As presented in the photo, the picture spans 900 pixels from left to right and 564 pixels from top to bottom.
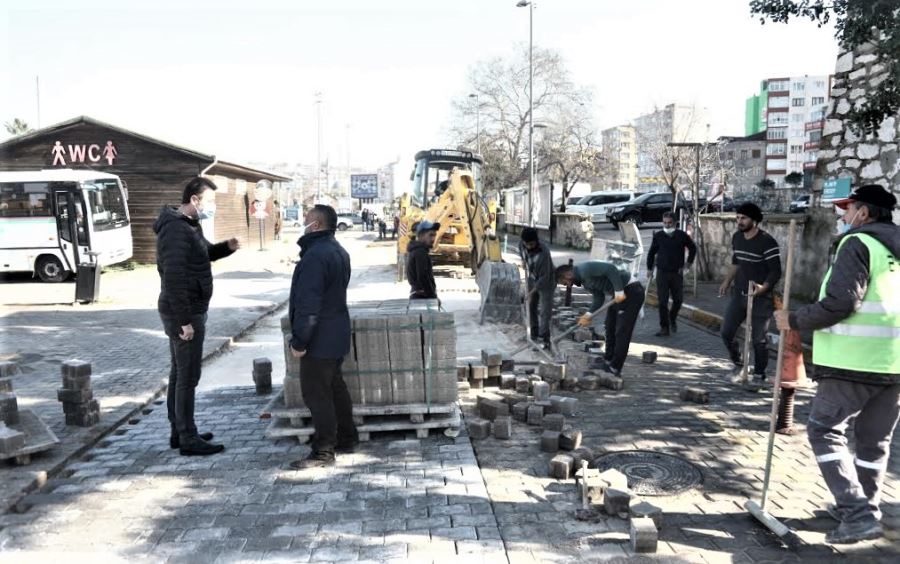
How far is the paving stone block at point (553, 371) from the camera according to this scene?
6.96 meters

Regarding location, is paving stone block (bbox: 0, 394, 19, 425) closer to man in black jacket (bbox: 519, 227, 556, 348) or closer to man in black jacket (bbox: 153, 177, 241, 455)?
man in black jacket (bbox: 153, 177, 241, 455)

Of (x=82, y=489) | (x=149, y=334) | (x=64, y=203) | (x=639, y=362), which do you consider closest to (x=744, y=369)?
(x=639, y=362)

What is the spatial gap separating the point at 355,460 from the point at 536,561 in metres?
1.91

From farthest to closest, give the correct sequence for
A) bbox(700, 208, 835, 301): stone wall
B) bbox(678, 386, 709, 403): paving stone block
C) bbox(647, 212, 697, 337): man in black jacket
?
bbox(700, 208, 835, 301): stone wall, bbox(647, 212, 697, 337): man in black jacket, bbox(678, 386, 709, 403): paving stone block

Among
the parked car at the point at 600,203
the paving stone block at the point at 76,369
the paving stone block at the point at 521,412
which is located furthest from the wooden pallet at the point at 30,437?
the parked car at the point at 600,203

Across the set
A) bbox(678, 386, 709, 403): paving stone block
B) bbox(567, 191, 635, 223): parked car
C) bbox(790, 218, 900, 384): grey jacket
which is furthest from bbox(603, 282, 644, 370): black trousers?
bbox(567, 191, 635, 223): parked car

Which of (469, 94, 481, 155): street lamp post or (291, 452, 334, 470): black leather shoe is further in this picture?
(469, 94, 481, 155): street lamp post

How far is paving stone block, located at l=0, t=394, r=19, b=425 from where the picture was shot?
5.37 meters

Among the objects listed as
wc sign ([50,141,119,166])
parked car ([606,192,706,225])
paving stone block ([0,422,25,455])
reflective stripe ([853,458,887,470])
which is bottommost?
paving stone block ([0,422,25,455])

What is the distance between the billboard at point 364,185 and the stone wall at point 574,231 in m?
51.4

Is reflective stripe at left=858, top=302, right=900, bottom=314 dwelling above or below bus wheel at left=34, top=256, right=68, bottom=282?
above

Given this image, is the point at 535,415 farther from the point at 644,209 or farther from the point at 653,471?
the point at 644,209

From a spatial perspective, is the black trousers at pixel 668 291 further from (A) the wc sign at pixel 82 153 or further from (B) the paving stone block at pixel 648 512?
(A) the wc sign at pixel 82 153

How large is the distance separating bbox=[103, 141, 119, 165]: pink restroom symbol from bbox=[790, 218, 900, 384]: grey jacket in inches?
898
